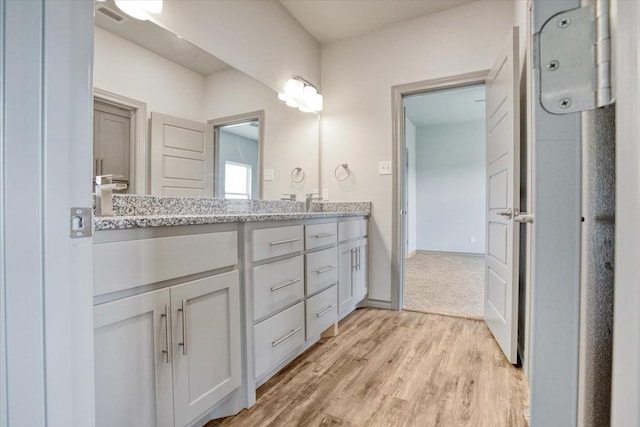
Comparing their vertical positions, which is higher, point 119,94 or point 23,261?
point 119,94

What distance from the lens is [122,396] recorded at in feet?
2.99

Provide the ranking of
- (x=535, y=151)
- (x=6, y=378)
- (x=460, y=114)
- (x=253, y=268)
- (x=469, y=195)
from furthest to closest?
(x=469, y=195) < (x=460, y=114) < (x=253, y=268) < (x=6, y=378) < (x=535, y=151)

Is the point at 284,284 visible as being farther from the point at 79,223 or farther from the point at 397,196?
A: the point at 397,196

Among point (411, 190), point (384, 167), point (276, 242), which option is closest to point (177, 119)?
point (276, 242)

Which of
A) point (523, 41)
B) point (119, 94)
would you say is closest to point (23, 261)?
point (119, 94)

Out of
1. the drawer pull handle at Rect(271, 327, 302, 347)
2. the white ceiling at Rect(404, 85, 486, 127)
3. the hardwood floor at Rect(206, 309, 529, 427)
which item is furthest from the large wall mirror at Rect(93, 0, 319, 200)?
the white ceiling at Rect(404, 85, 486, 127)

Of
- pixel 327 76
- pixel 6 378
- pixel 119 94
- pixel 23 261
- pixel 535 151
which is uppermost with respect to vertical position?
pixel 327 76

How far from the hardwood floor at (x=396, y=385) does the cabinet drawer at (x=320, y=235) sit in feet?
2.14

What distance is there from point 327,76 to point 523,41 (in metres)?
1.70

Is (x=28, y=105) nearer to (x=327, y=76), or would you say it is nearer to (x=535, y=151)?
(x=535, y=151)

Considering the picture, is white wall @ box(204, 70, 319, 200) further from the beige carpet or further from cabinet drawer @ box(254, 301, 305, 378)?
the beige carpet

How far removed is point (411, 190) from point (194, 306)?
523cm

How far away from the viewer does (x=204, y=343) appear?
115cm

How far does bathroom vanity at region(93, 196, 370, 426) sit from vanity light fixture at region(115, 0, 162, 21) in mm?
871
